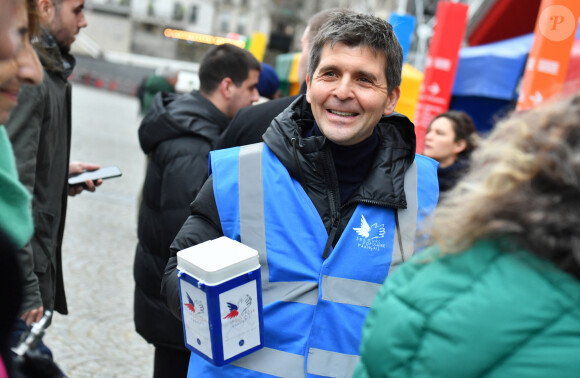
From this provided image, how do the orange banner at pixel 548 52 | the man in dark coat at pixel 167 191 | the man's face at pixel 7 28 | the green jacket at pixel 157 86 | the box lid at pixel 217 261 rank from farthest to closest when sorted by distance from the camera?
1. the green jacket at pixel 157 86
2. the orange banner at pixel 548 52
3. the man in dark coat at pixel 167 191
4. the box lid at pixel 217 261
5. the man's face at pixel 7 28

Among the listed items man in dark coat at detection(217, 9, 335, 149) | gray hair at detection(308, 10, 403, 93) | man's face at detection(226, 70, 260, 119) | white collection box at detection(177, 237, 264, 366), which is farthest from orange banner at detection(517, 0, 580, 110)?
white collection box at detection(177, 237, 264, 366)

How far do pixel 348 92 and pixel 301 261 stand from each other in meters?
0.56

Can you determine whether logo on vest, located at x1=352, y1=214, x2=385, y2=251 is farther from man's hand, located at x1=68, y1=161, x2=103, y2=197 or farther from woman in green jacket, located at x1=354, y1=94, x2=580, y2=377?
man's hand, located at x1=68, y1=161, x2=103, y2=197

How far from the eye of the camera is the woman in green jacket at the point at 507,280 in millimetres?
882

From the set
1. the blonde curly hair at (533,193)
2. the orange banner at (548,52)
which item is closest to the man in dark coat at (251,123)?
the blonde curly hair at (533,193)

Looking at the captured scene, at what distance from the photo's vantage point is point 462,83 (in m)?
6.56

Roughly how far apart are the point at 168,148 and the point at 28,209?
1.67 metres

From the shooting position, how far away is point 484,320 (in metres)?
0.90

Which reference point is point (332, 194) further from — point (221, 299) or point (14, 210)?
point (14, 210)

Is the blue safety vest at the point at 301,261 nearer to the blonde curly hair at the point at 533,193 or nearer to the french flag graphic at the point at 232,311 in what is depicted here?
the french flag graphic at the point at 232,311

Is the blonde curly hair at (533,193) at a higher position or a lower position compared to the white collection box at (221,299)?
higher

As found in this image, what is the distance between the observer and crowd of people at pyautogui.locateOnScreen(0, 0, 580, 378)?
35.6 inches

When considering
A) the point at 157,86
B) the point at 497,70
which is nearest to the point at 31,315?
the point at 497,70

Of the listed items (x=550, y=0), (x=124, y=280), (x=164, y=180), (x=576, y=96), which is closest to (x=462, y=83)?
(x=550, y=0)
